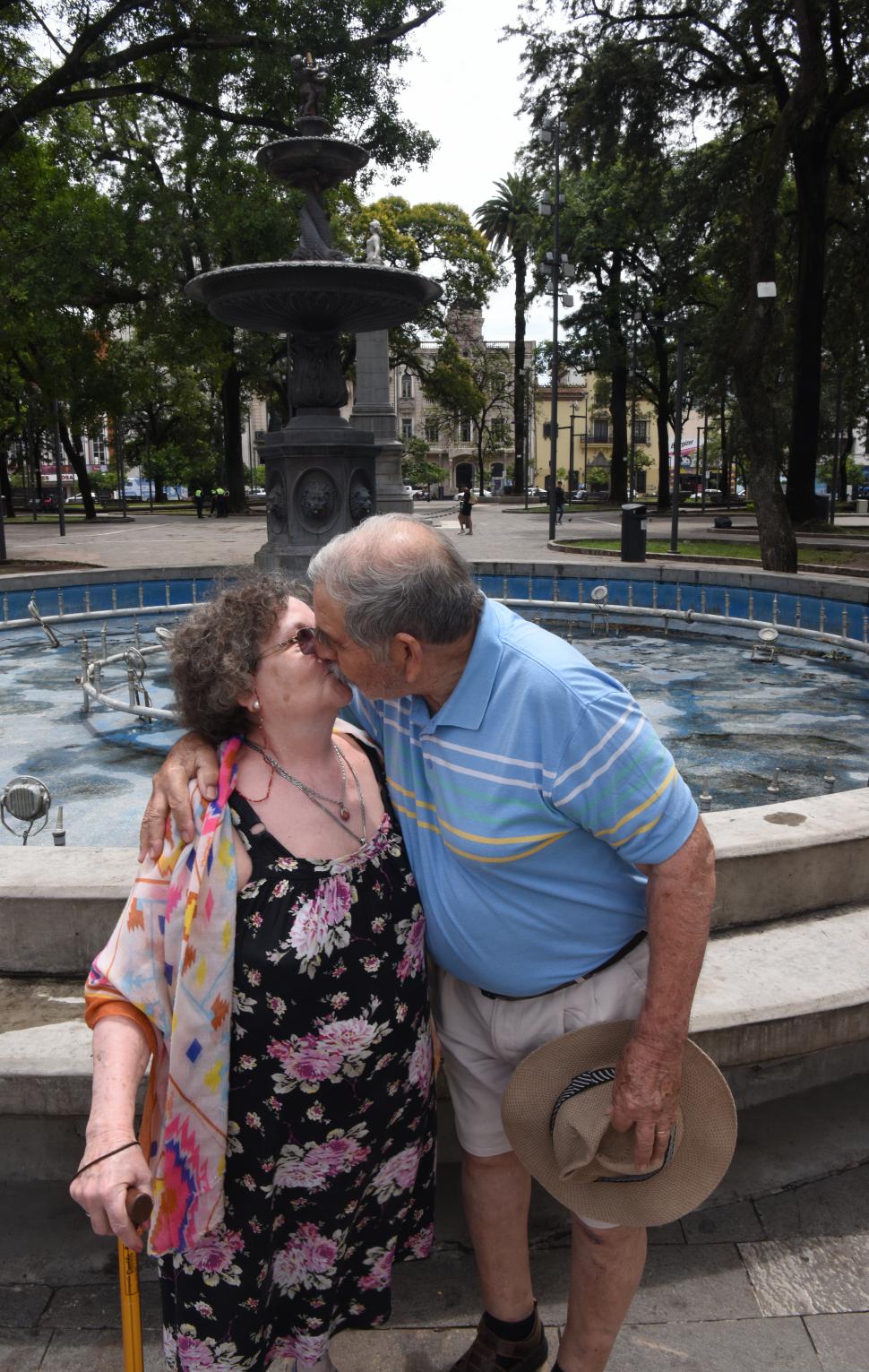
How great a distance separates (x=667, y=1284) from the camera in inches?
95.4

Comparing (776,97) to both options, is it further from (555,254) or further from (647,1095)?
(647,1095)

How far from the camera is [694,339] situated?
115 ft

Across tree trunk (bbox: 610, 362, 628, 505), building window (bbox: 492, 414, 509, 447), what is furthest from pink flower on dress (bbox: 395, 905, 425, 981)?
building window (bbox: 492, 414, 509, 447)

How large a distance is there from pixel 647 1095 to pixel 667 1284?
2.57ft

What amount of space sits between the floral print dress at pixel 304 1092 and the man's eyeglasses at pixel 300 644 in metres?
0.27

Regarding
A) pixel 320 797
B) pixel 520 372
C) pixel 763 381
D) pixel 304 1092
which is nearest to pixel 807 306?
pixel 763 381

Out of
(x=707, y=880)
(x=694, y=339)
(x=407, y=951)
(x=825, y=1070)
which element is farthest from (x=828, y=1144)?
(x=694, y=339)

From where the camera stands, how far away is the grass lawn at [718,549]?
60.8ft

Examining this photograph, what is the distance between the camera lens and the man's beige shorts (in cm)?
205

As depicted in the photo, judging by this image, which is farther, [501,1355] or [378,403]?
[378,403]

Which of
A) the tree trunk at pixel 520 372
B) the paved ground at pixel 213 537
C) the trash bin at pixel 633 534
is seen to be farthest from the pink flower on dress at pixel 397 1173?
the tree trunk at pixel 520 372

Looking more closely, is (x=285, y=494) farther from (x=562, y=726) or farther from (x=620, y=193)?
(x=620, y=193)

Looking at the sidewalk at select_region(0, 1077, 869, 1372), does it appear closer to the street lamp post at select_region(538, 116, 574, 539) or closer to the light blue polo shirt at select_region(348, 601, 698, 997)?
the light blue polo shirt at select_region(348, 601, 698, 997)

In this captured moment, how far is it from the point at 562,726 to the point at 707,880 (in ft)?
1.27
